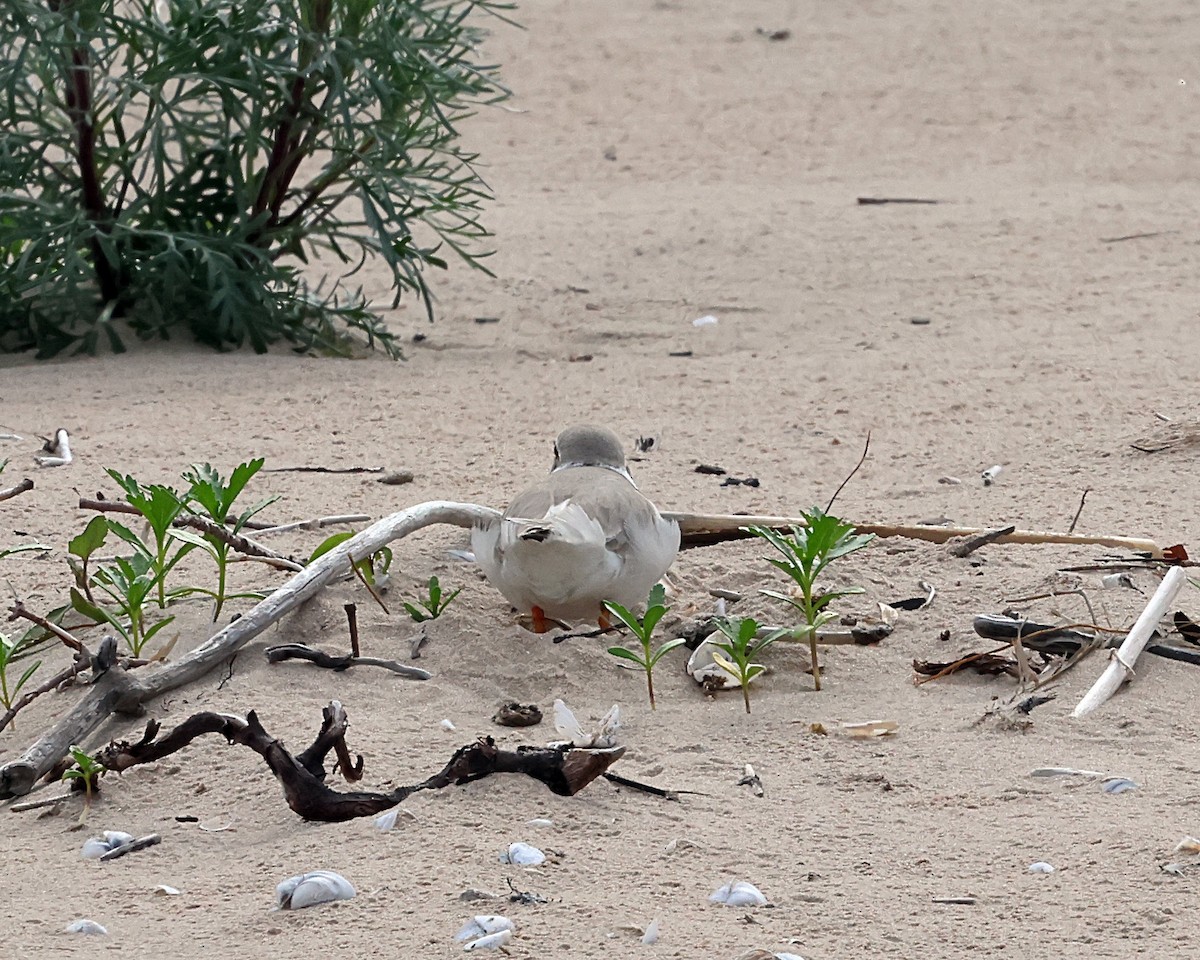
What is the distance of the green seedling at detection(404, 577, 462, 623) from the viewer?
3456 mm

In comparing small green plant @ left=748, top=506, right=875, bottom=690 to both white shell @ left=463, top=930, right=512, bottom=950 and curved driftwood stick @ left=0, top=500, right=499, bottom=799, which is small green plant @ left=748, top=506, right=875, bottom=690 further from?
white shell @ left=463, top=930, right=512, bottom=950

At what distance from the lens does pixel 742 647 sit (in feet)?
10.0

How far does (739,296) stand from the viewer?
24.6ft

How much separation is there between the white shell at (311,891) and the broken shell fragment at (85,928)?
25 cm

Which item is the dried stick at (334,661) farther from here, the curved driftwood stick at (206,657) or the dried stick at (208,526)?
the dried stick at (208,526)

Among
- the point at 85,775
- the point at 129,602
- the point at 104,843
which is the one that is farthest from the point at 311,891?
the point at 129,602

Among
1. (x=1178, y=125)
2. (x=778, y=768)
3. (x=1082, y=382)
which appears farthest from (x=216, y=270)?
(x=1178, y=125)

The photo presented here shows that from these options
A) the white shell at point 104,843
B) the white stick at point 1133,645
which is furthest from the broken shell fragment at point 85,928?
the white stick at point 1133,645

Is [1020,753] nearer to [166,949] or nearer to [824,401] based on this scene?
[166,949]

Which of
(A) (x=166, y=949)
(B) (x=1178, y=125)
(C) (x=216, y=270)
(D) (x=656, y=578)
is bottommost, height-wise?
(A) (x=166, y=949)

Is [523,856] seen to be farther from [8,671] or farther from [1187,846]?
[8,671]

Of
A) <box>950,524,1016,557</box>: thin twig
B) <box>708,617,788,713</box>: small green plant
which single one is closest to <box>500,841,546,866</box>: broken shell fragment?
<box>708,617,788,713</box>: small green plant

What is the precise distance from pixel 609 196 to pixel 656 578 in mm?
6719

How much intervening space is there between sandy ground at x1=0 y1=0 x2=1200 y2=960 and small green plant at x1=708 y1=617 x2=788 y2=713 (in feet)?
0.24
